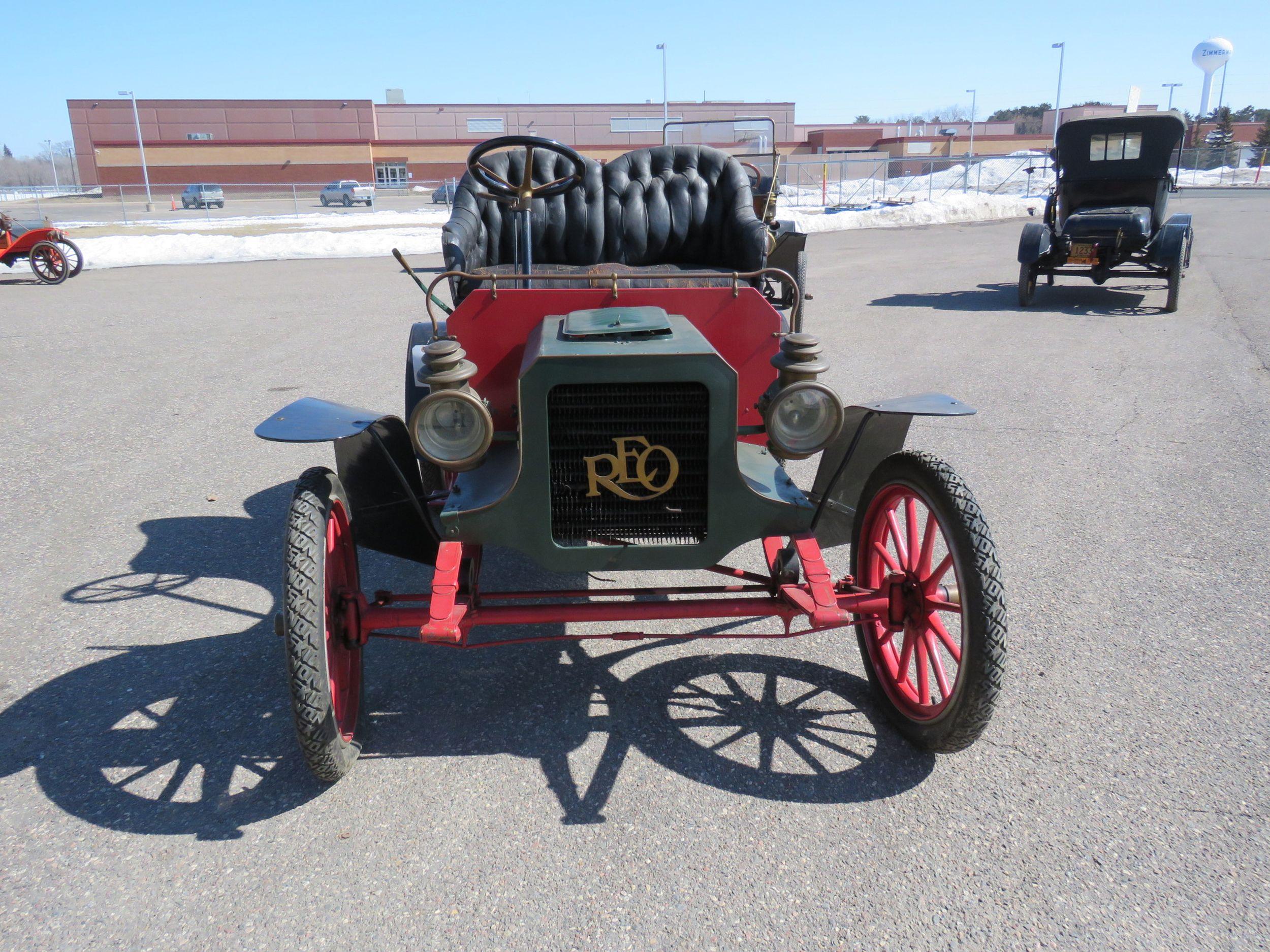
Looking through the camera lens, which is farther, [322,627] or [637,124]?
[637,124]

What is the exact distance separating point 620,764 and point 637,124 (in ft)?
192

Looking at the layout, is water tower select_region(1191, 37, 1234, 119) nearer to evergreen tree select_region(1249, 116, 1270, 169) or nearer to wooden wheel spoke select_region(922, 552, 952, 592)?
evergreen tree select_region(1249, 116, 1270, 169)

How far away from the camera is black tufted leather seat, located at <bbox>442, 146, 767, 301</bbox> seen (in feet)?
20.0

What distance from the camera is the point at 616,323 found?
9.25 feet

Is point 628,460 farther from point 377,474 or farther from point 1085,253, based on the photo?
point 1085,253

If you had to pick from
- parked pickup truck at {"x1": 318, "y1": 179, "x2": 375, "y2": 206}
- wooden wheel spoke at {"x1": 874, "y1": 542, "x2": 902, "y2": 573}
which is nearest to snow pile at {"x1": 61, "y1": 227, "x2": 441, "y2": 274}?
wooden wheel spoke at {"x1": 874, "y1": 542, "x2": 902, "y2": 573}

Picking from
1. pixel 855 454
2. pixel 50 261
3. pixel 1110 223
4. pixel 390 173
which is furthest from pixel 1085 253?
pixel 390 173

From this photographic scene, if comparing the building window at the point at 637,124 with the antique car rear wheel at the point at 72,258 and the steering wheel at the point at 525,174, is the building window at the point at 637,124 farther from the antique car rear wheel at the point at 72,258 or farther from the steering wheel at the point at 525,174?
the steering wheel at the point at 525,174

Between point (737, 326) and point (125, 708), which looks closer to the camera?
point (125, 708)

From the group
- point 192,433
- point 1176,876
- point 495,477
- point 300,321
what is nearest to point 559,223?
point 192,433

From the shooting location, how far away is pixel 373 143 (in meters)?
51.7

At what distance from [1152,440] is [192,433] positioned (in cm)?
645

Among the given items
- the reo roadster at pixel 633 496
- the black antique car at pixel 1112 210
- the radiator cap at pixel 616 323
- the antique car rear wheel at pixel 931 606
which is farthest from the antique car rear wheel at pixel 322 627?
the black antique car at pixel 1112 210

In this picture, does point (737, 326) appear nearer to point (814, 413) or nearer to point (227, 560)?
point (814, 413)
